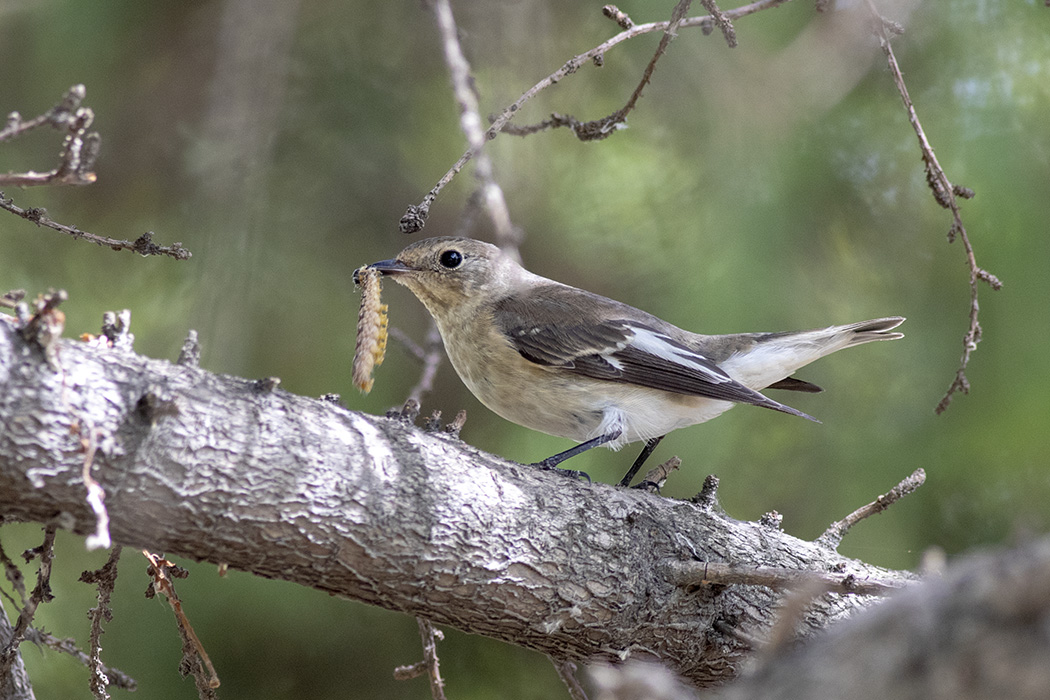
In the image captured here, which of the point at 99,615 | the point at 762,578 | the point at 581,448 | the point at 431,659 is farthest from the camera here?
the point at 581,448

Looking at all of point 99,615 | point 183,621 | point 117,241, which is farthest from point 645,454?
point 117,241

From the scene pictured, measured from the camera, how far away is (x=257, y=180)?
3.41 metres

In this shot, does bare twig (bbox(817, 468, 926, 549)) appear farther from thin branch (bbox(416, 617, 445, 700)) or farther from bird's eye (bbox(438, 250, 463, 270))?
bird's eye (bbox(438, 250, 463, 270))

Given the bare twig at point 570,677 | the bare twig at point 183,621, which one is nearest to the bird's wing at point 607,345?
the bare twig at point 570,677

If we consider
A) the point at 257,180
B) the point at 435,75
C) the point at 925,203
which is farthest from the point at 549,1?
the point at 925,203

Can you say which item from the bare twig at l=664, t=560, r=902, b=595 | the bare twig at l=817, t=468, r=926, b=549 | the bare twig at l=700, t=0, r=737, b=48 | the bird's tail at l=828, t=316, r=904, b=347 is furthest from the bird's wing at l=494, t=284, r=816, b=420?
the bare twig at l=700, t=0, r=737, b=48

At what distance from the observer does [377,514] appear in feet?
7.07

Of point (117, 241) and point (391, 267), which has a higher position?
point (391, 267)

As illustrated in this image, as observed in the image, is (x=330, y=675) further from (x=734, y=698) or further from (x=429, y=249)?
(x=734, y=698)

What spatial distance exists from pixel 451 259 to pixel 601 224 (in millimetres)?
712

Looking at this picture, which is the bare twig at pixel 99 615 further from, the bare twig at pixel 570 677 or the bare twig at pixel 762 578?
the bare twig at pixel 762 578

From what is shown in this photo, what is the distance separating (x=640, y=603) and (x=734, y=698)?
3.95ft

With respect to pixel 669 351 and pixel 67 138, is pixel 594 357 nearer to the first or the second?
pixel 669 351

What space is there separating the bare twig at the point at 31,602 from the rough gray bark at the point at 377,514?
412mm
